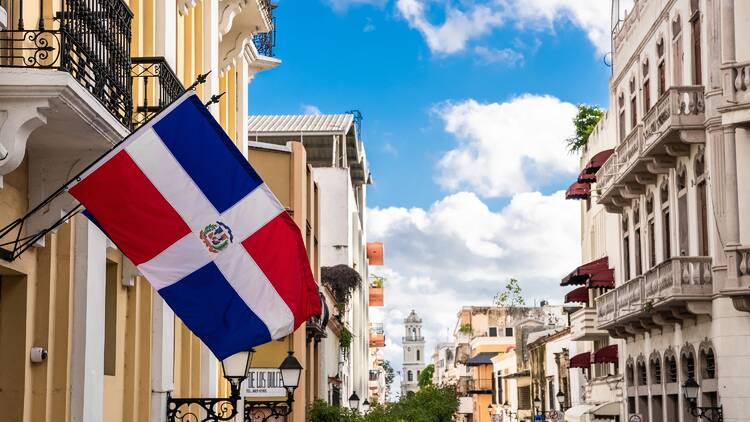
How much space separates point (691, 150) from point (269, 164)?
1101 centimetres

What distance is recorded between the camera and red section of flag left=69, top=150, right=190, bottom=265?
838cm

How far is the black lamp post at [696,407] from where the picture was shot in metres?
25.3

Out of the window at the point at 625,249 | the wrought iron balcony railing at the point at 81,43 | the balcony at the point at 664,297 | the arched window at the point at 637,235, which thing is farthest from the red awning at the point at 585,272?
the wrought iron balcony railing at the point at 81,43

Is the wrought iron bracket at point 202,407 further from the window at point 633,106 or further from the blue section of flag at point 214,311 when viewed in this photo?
the window at point 633,106

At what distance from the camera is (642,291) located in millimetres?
29812

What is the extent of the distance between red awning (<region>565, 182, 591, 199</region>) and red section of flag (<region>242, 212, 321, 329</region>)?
35366 mm

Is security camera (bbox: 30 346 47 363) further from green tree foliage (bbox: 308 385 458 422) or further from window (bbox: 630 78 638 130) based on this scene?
green tree foliage (bbox: 308 385 458 422)

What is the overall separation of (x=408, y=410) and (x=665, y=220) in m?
39.3

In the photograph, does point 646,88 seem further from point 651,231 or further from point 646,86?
point 651,231

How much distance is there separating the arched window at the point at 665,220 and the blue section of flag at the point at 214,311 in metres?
22.3

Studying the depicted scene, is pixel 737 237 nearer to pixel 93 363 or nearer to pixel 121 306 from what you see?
pixel 121 306

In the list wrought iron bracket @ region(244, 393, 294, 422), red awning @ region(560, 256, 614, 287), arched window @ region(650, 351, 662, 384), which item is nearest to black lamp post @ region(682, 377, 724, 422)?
arched window @ region(650, 351, 662, 384)

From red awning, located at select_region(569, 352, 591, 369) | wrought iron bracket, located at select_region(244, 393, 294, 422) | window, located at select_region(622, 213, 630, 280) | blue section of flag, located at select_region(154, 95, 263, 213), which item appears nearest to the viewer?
blue section of flag, located at select_region(154, 95, 263, 213)

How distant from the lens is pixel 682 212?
2875 cm
